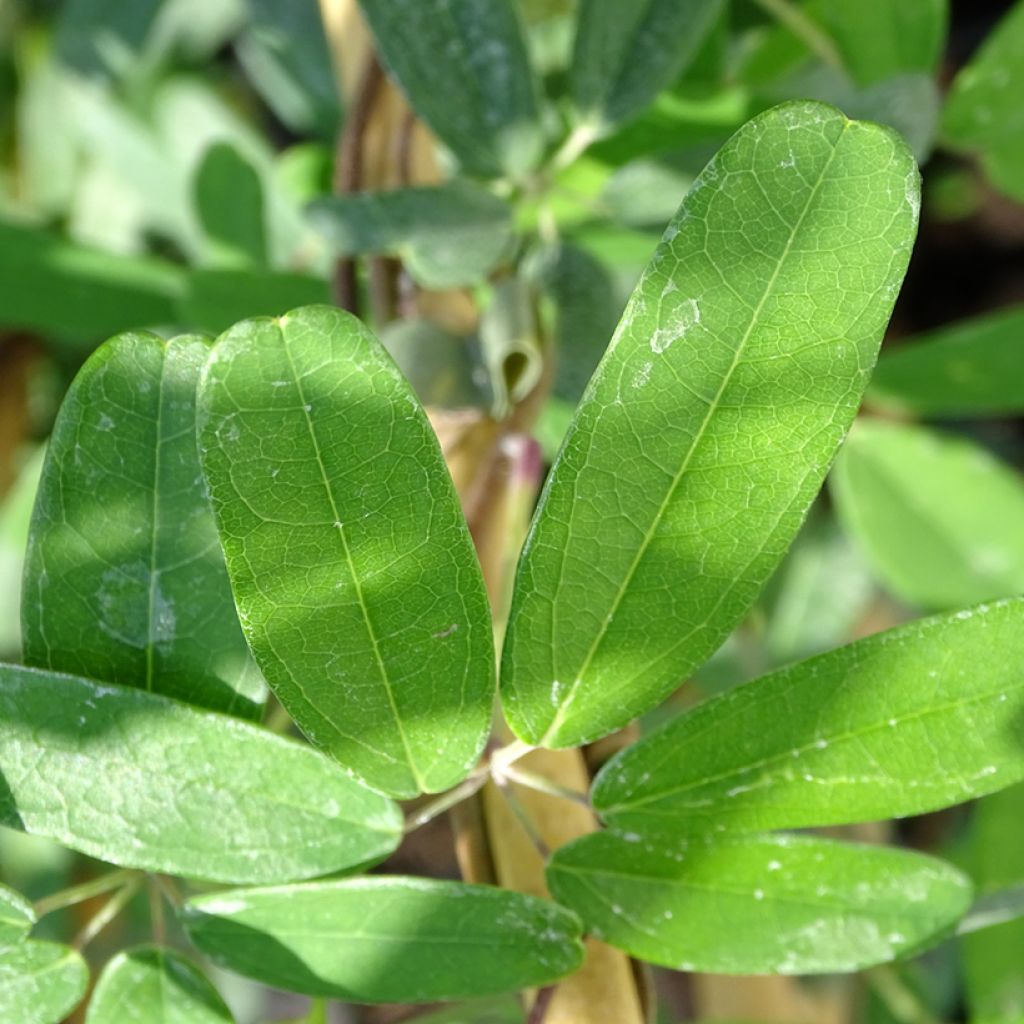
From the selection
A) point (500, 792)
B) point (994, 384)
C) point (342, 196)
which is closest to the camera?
point (500, 792)

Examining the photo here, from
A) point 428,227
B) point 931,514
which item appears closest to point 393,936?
point 428,227

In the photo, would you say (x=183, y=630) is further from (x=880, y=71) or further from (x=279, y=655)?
(x=880, y=71)

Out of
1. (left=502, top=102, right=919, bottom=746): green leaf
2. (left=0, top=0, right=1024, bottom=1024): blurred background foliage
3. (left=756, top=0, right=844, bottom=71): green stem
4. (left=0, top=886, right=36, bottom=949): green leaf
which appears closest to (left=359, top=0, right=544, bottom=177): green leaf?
(left=0, top=0, right=1024, bottom=1024): blurred background foliage

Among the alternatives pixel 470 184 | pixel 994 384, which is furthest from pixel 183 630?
pixel 994 384

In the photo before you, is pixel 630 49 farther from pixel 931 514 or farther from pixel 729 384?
pixel 931 514

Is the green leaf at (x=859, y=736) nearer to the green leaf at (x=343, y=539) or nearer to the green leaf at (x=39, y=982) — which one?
the green leaf at (x=343, y=539)

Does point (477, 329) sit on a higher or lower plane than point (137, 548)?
Answer: higher

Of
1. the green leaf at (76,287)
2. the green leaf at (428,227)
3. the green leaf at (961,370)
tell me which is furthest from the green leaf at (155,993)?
the green leaf at (961,370)
